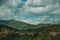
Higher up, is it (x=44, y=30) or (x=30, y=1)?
(x=30, y=1)

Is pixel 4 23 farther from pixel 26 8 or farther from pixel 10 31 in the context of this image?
pixel 26 8

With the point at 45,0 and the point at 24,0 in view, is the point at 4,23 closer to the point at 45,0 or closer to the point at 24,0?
the point at 24,0

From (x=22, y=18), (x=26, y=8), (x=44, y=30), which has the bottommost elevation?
(x=44, y=30)

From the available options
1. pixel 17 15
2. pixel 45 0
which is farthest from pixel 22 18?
pixel 45 0

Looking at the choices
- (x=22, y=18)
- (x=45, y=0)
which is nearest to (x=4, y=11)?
(x=22, y=18)

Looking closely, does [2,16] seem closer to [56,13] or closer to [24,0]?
[24,0]

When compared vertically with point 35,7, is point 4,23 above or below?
below

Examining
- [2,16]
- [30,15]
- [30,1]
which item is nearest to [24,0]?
[30,1]
